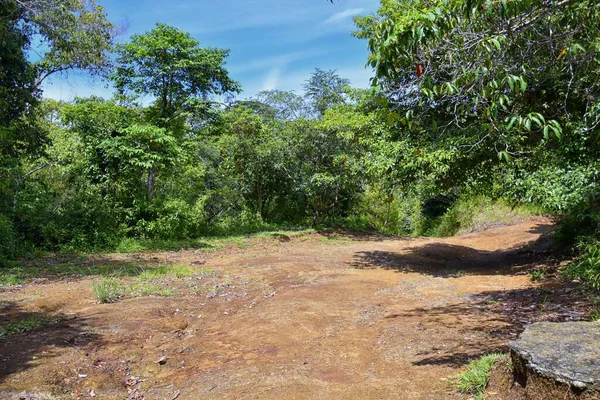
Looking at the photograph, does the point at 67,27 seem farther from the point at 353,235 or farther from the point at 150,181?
the point at 353,235

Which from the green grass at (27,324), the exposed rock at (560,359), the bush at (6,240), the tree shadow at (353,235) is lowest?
the tree shadow at (353,235)

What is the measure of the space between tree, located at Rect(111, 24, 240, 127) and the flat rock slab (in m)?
14.5

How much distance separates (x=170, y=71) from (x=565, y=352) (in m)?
15.3

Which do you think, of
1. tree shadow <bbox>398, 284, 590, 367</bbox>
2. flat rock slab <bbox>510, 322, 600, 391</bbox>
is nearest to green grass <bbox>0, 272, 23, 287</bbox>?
tree shadow <bbox>398, 284, 590, 367</bbox>

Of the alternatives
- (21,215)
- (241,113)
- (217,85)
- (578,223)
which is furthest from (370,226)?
(21,215)

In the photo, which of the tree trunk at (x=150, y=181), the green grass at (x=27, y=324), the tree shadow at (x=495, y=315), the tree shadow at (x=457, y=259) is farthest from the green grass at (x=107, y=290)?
the tree trunk at (x=150, y=181)

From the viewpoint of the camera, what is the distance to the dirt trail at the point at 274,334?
4148 mm

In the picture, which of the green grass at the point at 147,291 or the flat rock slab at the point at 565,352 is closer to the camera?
the flat rock slab at the point at 565,352

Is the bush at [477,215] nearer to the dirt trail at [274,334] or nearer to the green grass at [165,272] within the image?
the dirt trail at [274,334]

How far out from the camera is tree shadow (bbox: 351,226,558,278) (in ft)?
34.5

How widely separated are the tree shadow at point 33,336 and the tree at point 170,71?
1094 centimetres

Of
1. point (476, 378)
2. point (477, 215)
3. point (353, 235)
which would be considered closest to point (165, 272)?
point (476, 378)

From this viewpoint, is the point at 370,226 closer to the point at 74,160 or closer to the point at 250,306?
the point at 74,160

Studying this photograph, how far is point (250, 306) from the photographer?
7.23 m
